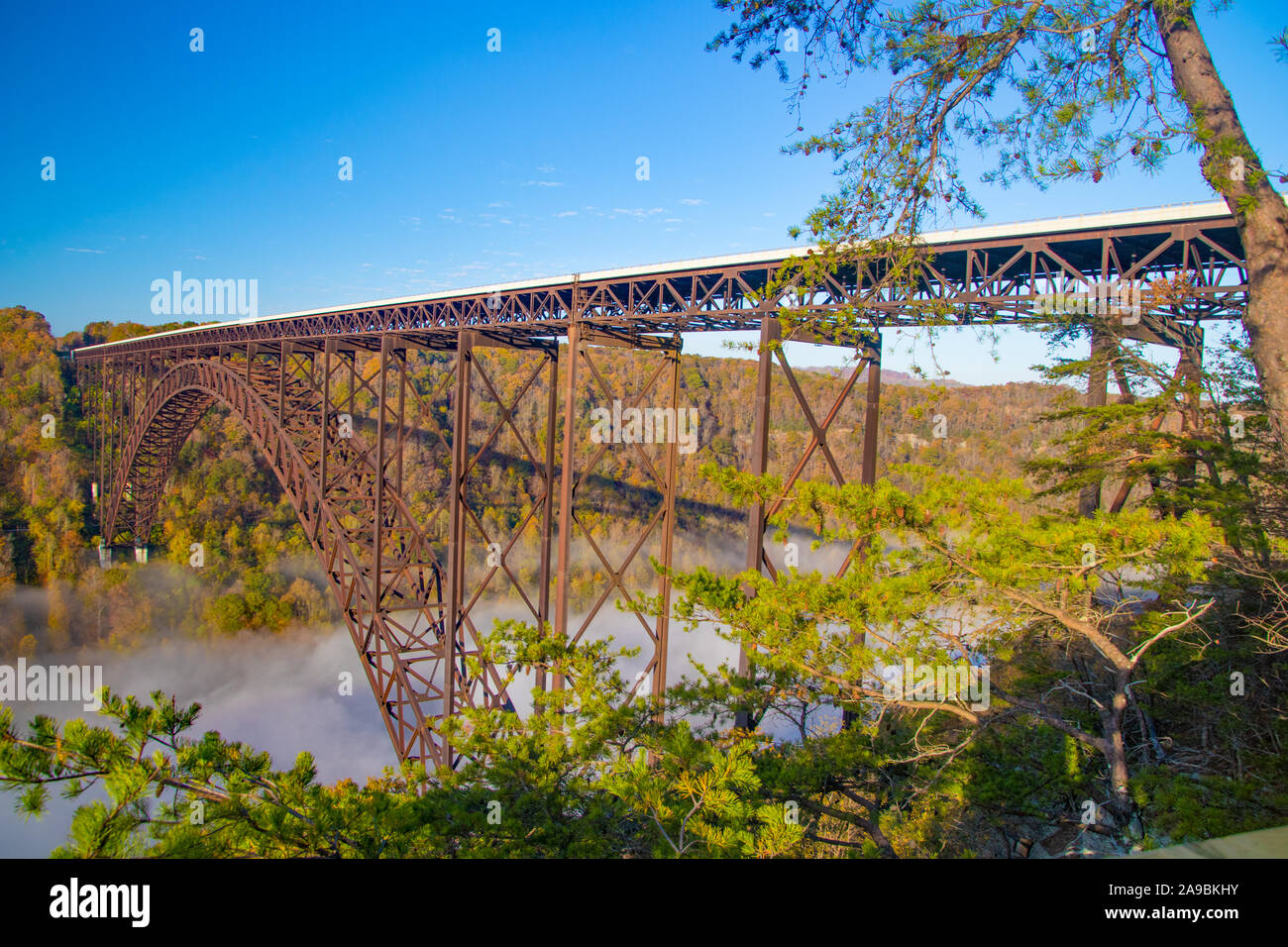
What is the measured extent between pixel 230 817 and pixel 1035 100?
6.70 m

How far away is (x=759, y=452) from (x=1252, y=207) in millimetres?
5322

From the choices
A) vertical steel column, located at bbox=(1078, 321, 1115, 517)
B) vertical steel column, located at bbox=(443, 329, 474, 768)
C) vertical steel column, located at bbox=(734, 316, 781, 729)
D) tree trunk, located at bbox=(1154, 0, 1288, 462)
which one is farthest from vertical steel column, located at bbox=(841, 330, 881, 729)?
vertical steel column, located at bbox=(443, 329, 474, 768)

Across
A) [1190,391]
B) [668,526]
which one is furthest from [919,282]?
[668,526]

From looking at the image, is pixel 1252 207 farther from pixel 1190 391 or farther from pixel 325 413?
pixel 325 413

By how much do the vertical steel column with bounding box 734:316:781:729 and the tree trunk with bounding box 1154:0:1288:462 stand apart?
3.91 metres

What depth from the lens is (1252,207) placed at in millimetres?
4098

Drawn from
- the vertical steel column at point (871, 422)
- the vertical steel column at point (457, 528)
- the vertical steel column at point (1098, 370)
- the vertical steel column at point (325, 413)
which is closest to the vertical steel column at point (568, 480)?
the vertical steel column at point (457, 528)

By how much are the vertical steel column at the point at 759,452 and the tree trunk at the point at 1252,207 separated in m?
3.91

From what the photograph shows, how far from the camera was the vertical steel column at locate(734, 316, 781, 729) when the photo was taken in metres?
7.72

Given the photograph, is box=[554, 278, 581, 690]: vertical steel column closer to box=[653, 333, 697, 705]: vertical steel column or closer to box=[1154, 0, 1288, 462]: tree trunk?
box=[653, 333, 697, 705]: vertical steel column

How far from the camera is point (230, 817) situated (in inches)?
131
